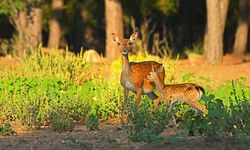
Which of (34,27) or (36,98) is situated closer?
(36,98)

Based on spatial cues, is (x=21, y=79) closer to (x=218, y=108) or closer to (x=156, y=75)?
(x=156, y=75)

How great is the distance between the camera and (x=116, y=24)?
2805 centimetres

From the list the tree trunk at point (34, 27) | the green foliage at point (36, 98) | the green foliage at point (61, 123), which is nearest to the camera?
the green foliage at point (61, 123)

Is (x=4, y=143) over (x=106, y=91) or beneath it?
beneath

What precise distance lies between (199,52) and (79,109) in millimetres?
22119

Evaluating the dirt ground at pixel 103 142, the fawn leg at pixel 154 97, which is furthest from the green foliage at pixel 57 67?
the dirt ground at pixel 103 142

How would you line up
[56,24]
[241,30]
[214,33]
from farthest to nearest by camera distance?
1. [56,24]
2. [241,30]
3. [214,33]

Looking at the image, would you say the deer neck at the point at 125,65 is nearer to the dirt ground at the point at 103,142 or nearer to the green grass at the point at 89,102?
the green grass at the point at 89,102

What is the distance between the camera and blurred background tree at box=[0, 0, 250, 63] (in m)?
28.3

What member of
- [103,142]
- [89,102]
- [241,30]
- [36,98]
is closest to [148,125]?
[103,142]

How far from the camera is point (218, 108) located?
1131cm

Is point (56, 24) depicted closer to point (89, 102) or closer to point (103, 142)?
point (89, 102)

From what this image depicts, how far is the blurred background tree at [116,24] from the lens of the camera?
28266mm

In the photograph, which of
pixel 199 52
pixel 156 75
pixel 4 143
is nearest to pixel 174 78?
pixel 156 75
